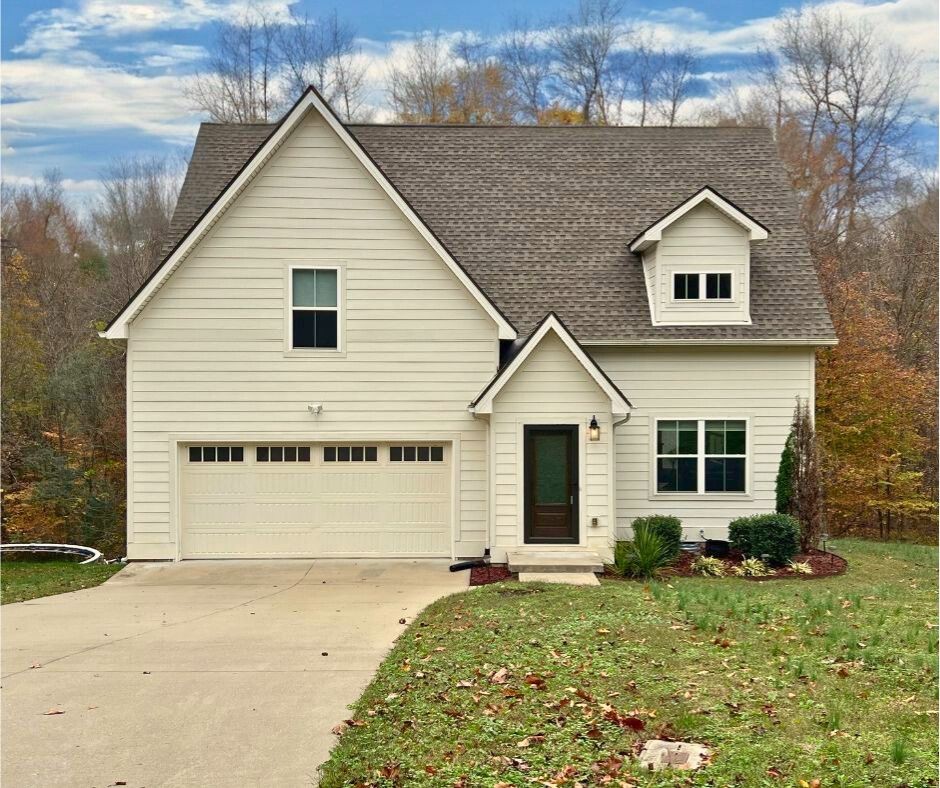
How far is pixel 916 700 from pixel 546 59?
36.0 meters

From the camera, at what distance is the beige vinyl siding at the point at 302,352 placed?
15.6m

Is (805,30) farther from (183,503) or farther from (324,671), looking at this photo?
(324,671)

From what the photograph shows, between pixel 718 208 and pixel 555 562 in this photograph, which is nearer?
pixel 555 562

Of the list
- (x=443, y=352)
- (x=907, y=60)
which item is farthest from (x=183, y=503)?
(x=907, y=60)

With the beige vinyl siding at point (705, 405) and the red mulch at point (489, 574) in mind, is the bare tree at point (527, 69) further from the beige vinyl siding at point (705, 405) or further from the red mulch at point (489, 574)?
the red mulch at point (489, 574)

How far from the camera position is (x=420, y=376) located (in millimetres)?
15828

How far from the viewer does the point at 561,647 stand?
29.4 feet

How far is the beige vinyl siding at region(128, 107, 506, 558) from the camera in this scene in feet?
51.0

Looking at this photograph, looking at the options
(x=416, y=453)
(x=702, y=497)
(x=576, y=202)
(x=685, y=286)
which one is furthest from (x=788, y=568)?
(x=576, y=202)

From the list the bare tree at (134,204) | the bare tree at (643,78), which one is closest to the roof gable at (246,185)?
the bare tree at (134,204)

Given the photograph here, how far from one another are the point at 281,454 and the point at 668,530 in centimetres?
688

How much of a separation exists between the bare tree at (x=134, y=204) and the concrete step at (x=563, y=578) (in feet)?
91.4

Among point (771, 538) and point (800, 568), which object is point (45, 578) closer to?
point (771, 538)

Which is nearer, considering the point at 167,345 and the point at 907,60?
the point at 167,345
